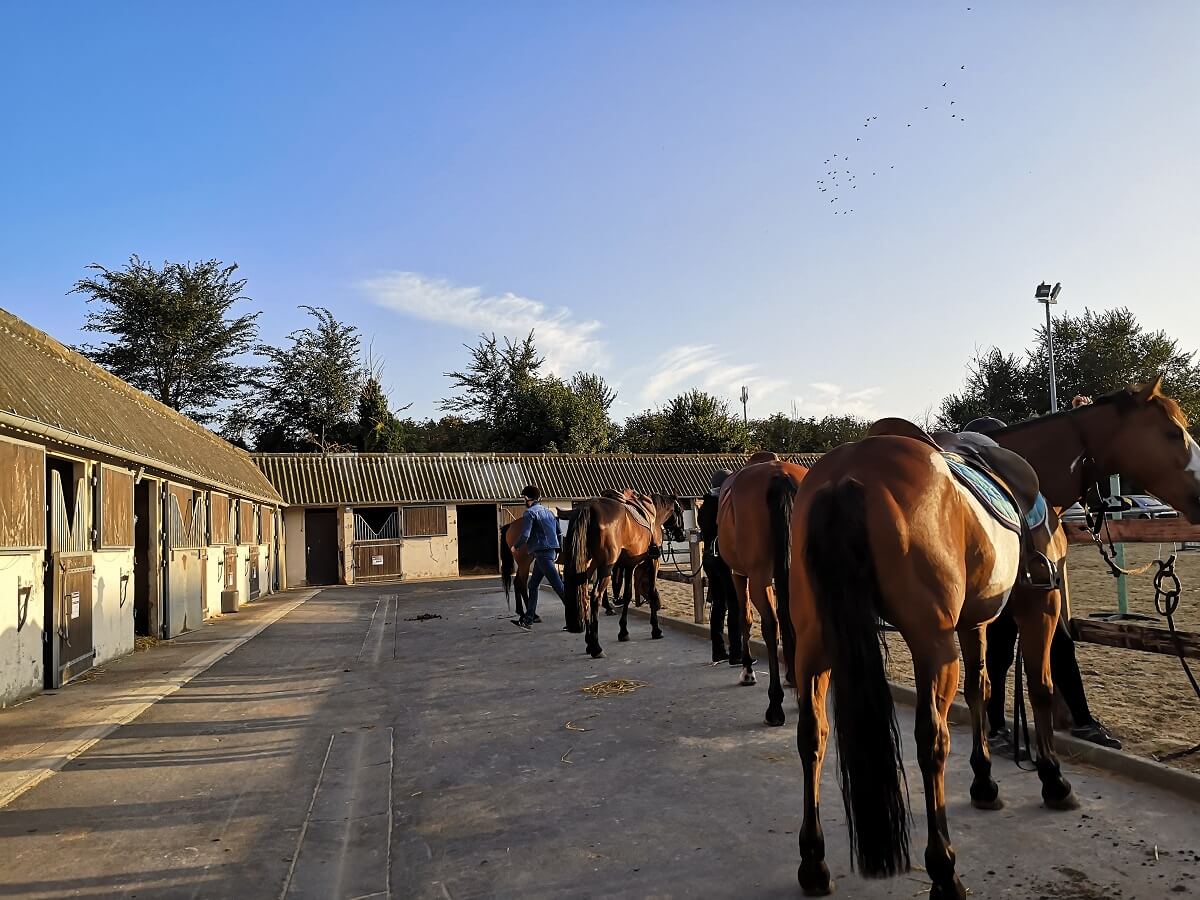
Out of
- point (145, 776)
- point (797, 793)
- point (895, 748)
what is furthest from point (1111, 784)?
point (145, 776)

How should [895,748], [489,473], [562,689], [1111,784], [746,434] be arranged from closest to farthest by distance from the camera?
[895,748] → [1111,784] → [562,689] → [489,473] → [746,434]

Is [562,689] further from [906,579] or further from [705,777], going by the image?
[906,579]

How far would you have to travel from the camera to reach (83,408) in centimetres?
848

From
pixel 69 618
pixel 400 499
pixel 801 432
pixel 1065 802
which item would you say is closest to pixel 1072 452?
pixel 1065 802

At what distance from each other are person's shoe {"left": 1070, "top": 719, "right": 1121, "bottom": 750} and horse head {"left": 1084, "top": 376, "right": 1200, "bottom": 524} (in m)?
1.29

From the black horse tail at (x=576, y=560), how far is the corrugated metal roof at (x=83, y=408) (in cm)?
493

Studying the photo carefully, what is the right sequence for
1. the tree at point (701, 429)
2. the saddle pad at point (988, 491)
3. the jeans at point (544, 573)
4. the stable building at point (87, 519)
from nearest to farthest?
1. the saddle pad at point (988, 491)
2. the stable building at point (87, 519)
3. the jeans at point (544, 573)
4. the tree at point (701, 429)

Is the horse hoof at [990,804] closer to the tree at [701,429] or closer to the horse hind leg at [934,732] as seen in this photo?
the horse hind leg at [934,732]

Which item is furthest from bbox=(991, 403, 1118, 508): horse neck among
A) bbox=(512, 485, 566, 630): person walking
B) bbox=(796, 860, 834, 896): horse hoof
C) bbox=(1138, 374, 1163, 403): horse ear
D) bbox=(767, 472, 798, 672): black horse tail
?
bbox=(512, 485, 566, 630): person walking

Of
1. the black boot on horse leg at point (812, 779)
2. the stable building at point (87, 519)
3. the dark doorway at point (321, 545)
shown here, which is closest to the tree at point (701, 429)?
the dark doorway at point (321, 545)

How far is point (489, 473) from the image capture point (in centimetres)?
2836

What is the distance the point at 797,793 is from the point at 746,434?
40.7m

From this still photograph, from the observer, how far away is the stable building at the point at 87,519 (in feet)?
21.5

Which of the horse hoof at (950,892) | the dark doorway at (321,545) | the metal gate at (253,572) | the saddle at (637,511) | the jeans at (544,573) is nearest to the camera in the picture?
the horse hoof at (950,892)
